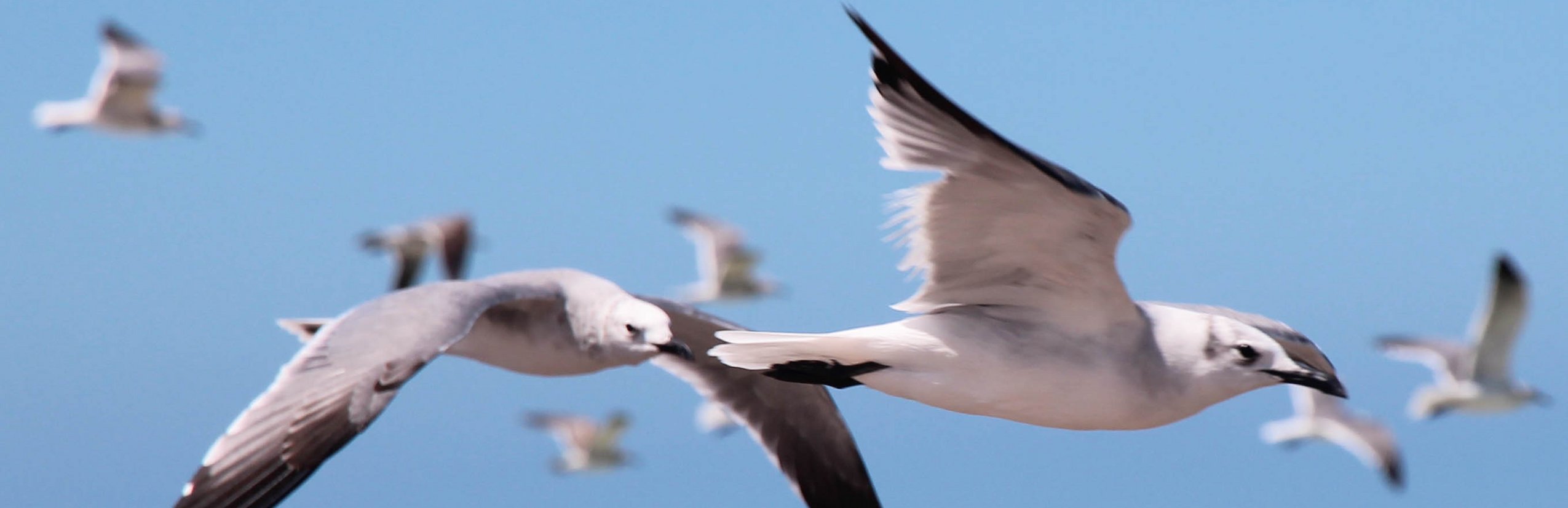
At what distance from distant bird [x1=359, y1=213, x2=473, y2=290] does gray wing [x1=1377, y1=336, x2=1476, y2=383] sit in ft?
22.5

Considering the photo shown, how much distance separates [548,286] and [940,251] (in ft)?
7.16

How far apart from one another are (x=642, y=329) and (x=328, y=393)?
112cm

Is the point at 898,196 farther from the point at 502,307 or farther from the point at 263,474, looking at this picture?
the point at 502,307

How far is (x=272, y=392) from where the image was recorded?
4.21 meters

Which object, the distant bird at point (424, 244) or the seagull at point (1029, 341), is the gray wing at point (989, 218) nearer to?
the seagull at point (1029, 341)

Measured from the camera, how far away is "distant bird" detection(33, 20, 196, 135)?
40.4 ft

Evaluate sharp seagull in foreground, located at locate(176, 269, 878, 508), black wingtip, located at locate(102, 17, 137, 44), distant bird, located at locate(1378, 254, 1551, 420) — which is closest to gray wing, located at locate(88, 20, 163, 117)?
black wingtip, located at locate(102, 17, 137, 44)

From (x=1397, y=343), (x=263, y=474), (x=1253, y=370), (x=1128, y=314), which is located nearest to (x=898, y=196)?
(x=1128, y=314)

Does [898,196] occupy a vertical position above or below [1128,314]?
above

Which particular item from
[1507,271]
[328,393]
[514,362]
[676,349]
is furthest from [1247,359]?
[1507,271]

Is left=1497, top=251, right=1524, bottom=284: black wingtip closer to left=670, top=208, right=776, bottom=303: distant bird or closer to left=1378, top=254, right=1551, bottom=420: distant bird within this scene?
left=1378, top=254, right=1551, bottom=420: distant bird

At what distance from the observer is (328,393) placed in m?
4.20

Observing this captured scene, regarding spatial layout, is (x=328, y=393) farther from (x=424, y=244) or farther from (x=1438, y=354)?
(x=1438, y=354)

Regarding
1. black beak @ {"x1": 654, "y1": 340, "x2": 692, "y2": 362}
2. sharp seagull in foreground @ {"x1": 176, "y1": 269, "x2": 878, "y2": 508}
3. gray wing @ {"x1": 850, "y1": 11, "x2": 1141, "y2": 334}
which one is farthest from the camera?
black beak @ {"x1": 654, "y1": 340, "x2": 692, "y2": 362}
